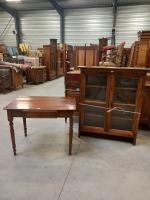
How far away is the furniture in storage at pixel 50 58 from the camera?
7324mm

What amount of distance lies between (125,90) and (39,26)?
9214 millimetres

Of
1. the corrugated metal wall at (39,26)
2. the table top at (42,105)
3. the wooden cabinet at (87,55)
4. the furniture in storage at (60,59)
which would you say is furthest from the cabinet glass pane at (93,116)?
the corrugated metal wall at (39,26)

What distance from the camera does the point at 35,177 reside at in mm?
1715

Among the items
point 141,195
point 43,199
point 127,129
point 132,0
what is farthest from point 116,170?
point 132,0

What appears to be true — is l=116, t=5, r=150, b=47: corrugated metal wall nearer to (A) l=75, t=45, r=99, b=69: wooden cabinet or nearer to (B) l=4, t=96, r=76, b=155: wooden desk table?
(A) l=75, t=45, r=99, b=69: wooden cabinet

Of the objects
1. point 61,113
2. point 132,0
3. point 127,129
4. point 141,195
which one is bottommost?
point 141,195

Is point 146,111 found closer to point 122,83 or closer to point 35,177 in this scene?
point 122,83

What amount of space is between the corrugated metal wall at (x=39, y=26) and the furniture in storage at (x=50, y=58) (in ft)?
7.95

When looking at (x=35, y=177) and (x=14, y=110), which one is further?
(x=14, y=110)

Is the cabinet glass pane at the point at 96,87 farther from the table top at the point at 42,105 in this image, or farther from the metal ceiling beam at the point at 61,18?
the metal ceiling beam at the point at 61,18

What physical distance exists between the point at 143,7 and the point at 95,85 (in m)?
7.81

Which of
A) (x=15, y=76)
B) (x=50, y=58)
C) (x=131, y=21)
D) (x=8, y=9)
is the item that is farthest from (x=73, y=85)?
(x=8, y=9)

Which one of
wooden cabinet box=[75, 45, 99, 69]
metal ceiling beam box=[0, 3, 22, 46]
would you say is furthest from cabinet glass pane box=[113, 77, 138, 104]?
metal ceiling beam box=[0, 3, 22, 46]

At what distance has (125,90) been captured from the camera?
223 centimetres
